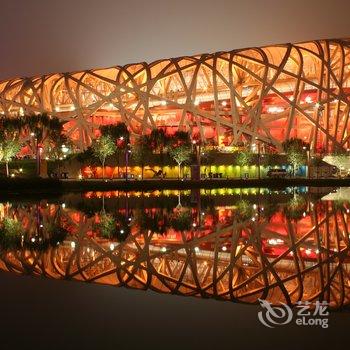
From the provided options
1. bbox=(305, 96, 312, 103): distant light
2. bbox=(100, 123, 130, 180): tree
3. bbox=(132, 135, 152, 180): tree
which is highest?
bbox=(305, 96, 312, 103): distant light

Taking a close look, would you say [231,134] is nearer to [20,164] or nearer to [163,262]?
[20,164]

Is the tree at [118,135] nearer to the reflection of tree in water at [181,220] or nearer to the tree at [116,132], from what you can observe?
the tree at [116,132]

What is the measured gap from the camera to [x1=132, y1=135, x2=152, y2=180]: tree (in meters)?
61.8

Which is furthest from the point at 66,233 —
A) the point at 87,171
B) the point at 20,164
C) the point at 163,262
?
the point at 87,171

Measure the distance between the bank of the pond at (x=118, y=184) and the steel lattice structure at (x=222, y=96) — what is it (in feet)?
60.9

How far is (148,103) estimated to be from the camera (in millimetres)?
77750

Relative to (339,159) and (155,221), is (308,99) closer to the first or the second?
(339,159)

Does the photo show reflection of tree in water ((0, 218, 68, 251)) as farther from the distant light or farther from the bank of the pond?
the distant light

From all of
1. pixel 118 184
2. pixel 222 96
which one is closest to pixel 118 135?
pixel 118 184

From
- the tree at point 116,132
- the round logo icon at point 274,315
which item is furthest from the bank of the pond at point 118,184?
the round logo icon at point 274,315

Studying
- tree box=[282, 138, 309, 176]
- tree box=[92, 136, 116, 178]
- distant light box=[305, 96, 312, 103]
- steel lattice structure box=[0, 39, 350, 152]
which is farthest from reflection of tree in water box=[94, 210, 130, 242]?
distant light box=[305, 96, 312, 103]

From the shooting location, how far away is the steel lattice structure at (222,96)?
70438 mm

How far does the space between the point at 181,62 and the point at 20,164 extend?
26.9 m

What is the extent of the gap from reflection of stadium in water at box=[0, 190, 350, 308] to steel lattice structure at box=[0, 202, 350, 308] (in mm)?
15
